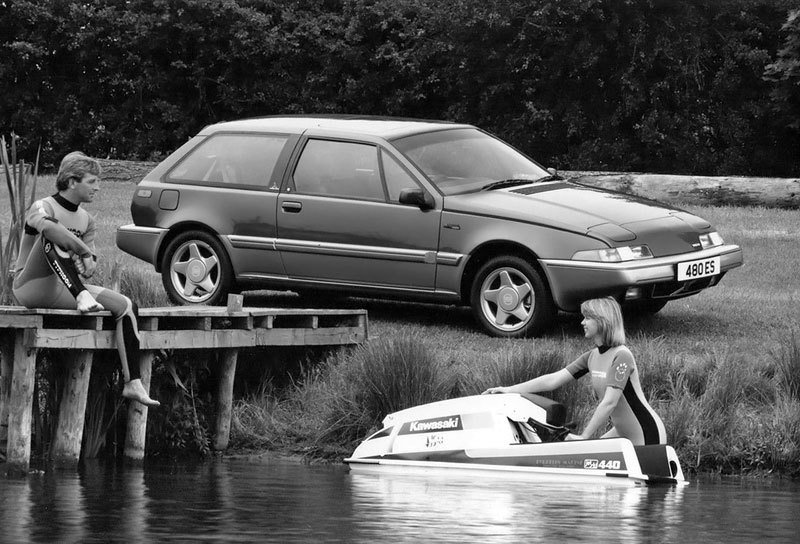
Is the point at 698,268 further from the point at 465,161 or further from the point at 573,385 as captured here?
the point at 465,161

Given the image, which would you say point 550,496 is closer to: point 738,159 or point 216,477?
point 216,477

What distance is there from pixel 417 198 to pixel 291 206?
123cm

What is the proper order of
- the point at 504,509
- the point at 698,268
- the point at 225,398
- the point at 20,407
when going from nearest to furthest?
1. the point at 504,509
2. the point at 20,407
3. the point at 225,398
4. the point at 698,268

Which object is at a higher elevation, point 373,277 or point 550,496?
point 373,277

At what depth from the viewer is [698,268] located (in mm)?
13562

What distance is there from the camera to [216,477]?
1152 cm

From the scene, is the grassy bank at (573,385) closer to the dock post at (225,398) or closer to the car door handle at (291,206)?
the dock post at (225,398)

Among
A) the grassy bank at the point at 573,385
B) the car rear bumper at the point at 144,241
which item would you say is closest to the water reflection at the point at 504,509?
the grassy bank at the point at 573,385

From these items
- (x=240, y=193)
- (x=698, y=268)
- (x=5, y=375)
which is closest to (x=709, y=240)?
(x=698, y=268)

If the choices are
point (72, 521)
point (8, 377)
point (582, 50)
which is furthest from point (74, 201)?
point (582, 50)

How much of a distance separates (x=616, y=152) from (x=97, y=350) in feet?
55.1

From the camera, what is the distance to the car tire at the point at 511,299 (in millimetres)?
13438

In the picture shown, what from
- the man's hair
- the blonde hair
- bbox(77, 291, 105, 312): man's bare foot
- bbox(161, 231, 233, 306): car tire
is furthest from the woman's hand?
bbox(161, 231, 233, 306): car tire

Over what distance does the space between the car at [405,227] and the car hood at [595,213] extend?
2 cm
